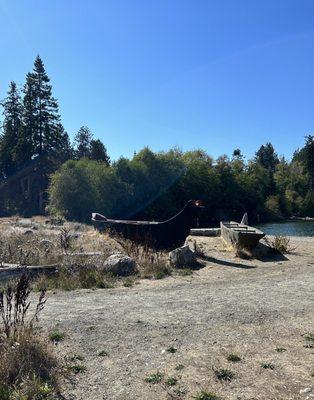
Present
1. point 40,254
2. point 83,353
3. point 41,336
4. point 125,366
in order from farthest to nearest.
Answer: point 40,254, point 41,336, point 83,353, point 125,366

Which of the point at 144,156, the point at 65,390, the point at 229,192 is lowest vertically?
the point at 65,390

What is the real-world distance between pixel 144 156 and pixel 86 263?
A: 5894cm

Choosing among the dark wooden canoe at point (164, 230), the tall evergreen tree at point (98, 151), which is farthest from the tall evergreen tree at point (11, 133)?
the dark wooden canoe at point (164, 230)

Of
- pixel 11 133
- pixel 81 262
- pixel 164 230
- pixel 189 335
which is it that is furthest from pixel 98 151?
pixel 189 335

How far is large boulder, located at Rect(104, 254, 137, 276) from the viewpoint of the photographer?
39.4 feet

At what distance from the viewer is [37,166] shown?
69.2 meters

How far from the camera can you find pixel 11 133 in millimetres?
73875

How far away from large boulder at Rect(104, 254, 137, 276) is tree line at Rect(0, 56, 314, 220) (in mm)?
42583

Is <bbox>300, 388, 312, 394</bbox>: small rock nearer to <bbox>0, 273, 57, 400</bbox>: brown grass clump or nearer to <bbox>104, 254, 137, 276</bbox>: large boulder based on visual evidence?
<bbox>0, 273, 57, 400</bbox>: brown grass clump

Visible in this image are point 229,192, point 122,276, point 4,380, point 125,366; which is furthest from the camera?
point 229,192

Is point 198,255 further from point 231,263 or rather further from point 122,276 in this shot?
point 122,276

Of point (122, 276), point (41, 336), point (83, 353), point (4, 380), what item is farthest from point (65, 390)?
point (122, 276)

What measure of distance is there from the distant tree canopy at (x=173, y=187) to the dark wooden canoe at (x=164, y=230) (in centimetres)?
3692

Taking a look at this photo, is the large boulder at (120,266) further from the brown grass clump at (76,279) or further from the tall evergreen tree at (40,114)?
the tall evergreen tree at (40,114)
